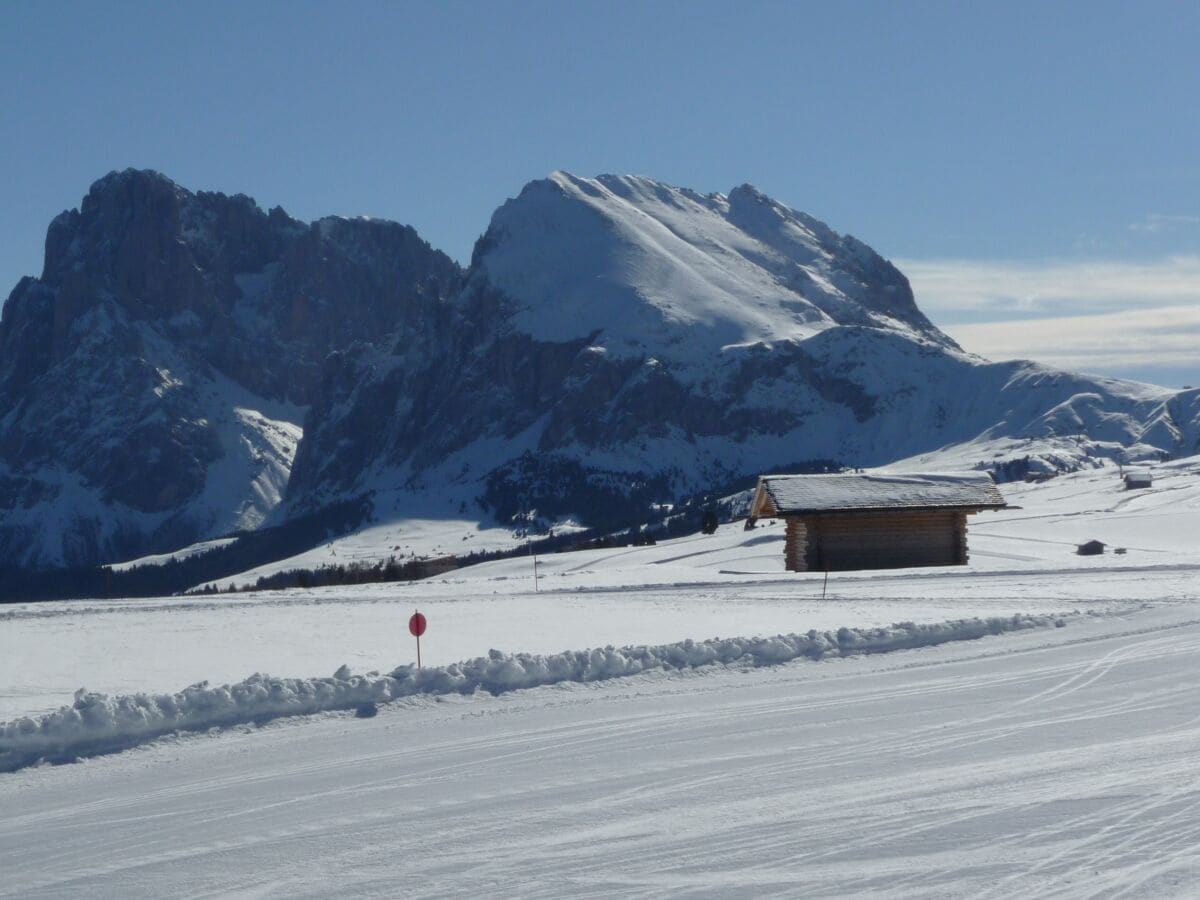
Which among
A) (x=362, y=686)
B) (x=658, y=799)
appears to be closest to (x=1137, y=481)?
(x=362, y=686)

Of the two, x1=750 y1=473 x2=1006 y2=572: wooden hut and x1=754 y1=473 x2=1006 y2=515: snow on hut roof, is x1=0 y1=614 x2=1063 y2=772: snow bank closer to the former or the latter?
x1=754 y1=473 x2=1006 y2=515: snow on hut roof

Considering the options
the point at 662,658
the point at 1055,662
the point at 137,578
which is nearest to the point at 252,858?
the point at 662,658

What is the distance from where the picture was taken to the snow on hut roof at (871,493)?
47062 millimetres

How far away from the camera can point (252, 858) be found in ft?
31.7

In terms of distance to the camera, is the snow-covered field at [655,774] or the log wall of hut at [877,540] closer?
the snow-covered field at [655,774]

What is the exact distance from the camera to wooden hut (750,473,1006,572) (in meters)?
47.2

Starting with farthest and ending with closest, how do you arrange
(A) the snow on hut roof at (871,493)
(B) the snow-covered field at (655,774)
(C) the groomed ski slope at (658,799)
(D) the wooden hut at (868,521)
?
(D) the wooden hut at (868,521)
(A) the snow on hut roof at (871,493)
(B) the snow-covered field at (655,774)
(C) the groomed ski slope at (658,799)

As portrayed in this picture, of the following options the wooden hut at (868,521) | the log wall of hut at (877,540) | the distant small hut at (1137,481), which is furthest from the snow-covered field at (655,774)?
the distant small hut at (1137,481)

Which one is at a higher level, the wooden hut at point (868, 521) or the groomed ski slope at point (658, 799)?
the wooden hut at point (868, 521)

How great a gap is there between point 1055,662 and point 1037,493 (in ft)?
289

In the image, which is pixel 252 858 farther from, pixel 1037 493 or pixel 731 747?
pixel 1037 493

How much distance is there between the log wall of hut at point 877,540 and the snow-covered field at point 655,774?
23389 mm

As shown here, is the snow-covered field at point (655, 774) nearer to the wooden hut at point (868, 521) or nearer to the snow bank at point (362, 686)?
the snow bank at point (362, 686)

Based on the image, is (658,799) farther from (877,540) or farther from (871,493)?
(871,493)
